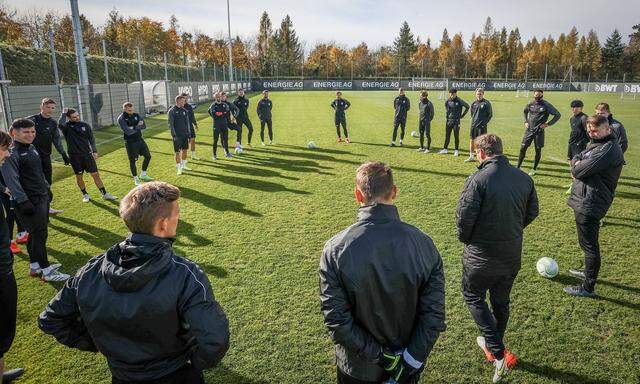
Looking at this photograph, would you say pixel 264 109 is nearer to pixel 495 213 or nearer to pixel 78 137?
pixel 78 137

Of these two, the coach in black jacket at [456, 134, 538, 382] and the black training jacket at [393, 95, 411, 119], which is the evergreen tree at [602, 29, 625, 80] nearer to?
the black training jacket at [393, 95, 411, 119]

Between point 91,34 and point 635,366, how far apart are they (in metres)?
54.4

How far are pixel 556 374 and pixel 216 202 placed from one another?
24.0ft

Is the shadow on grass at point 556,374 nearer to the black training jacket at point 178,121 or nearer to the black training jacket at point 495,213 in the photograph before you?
the black training jacket at point 495,213

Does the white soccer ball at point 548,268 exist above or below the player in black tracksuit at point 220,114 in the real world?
below

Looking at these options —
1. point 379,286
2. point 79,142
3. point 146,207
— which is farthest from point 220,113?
point 379,286

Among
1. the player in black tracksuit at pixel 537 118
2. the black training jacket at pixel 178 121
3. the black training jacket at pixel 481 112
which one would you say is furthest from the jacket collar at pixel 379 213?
the black training jacket at pixel 481 112

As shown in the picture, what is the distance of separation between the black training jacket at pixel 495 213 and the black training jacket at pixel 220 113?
10791 millimetres

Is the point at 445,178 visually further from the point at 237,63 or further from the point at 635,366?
the point at 237,63

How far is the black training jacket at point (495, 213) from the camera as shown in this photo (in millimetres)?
3660

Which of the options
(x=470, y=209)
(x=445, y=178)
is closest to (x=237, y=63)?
(x=445, y=178)

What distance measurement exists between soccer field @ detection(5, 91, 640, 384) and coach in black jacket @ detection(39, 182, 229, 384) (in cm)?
182

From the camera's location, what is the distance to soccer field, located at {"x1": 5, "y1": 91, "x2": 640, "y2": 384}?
400 cm

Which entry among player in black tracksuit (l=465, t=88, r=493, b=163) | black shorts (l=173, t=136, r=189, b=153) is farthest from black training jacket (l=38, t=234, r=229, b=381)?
player in black tracksuit (l=465, t=88, r=493, b=163)
